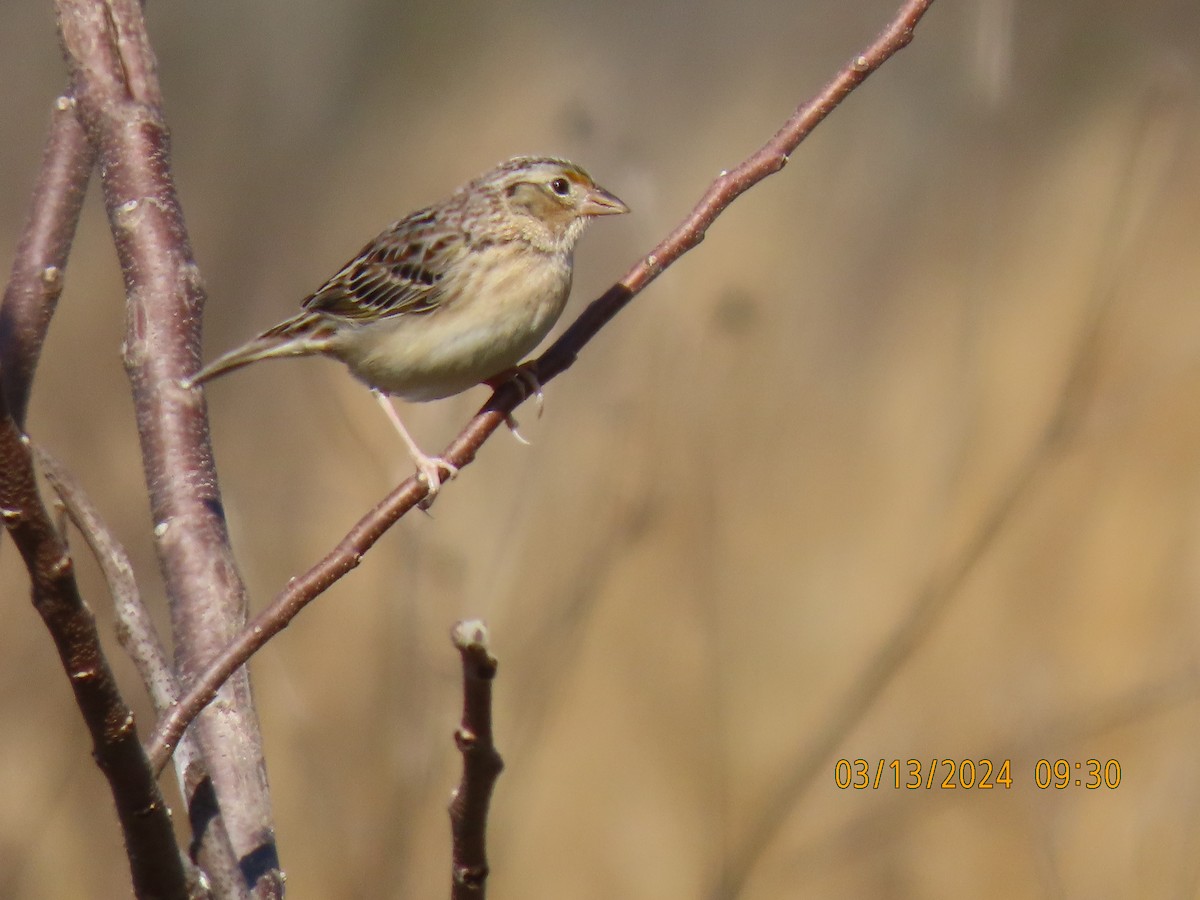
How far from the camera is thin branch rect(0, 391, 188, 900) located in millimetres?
1096

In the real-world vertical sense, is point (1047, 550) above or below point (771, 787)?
above

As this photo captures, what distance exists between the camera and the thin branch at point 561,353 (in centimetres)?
157

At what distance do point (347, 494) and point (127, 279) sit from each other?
11.5 feet

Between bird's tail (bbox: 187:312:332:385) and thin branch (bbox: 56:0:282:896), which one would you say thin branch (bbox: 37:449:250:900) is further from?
bird's tail (bbox: 187:312:332:385)

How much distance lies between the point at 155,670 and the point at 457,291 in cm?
146

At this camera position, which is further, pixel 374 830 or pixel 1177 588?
pixel 1177 588

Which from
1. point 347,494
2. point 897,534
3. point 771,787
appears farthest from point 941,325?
point 347,494

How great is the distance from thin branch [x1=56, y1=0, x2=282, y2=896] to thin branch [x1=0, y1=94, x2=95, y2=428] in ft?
0.33

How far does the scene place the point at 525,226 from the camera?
3.15 metres

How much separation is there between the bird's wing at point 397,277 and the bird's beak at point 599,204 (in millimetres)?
297

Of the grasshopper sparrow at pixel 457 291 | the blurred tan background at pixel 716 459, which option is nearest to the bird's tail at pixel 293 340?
the grasshopper sparrow at pixel 457 291

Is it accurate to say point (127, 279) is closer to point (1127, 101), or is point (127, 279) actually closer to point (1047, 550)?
point (1047, 550)

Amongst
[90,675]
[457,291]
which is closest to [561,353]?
[90,675]
